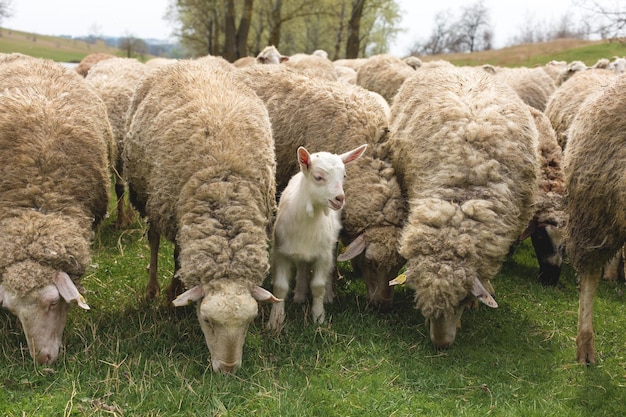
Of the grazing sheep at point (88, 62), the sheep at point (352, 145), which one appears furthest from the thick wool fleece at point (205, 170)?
the grazing sheep at point (88, 62)

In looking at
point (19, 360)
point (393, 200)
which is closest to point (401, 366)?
point (393, 200)

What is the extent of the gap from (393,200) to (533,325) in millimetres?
1589

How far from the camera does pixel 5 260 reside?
3.86 metres

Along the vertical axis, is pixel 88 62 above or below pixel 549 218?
above

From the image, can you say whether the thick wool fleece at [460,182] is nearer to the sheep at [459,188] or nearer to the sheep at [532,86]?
the sheep at [459,188]

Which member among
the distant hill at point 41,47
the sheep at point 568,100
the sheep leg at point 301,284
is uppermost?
the distant hill at point 41,47

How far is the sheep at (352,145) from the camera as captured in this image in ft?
16.4

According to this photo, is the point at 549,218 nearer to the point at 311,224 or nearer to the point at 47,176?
the point at 311,224

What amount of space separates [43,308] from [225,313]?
1.14 meters

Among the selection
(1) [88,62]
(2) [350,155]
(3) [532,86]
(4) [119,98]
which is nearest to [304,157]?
(2) [350,155]

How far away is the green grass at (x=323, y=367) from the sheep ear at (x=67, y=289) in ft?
1.41

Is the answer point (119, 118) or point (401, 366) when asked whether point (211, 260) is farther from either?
point (119, 118)

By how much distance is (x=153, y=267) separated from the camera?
17.6 ft

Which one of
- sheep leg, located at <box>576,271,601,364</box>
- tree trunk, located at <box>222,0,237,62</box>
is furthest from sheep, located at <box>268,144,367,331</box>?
tree trunk, located at <box>222,0,237,62</box>
